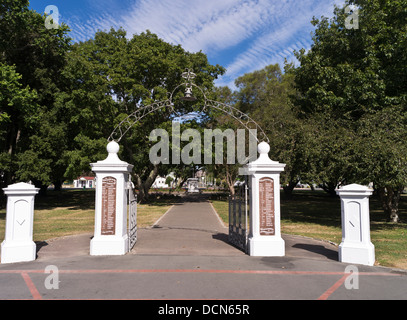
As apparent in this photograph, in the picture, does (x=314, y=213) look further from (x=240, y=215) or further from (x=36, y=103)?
(x=36, y=103)

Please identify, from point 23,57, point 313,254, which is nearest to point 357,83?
point 313,254

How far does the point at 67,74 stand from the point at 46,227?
44.9ft

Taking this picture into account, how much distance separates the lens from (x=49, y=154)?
24.2 meters

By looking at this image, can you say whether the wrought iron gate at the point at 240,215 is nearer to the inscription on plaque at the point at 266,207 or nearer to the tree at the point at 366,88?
the inscription on plaque at the point at 266,207

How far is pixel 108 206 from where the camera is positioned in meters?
8.59

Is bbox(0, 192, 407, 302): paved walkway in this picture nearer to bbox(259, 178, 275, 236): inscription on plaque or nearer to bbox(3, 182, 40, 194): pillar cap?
bbox(259, 178, 275, 236): inscription on plaque

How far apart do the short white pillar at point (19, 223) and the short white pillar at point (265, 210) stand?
5827mm

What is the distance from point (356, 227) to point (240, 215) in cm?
323

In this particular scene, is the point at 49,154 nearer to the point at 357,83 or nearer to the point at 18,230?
the point at 18,230

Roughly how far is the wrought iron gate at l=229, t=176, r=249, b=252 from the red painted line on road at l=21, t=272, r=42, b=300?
5172 mm

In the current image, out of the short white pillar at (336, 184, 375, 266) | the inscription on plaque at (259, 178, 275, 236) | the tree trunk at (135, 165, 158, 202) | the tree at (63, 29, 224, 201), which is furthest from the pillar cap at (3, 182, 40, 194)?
the tree trunk at (135, 165, 158, 202)

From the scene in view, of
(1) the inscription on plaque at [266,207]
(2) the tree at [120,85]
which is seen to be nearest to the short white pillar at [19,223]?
(1) the inscription on plaque at [266,207]

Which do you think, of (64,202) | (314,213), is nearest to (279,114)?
(314,213)

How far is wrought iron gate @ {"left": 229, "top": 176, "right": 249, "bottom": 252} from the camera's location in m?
8.80
